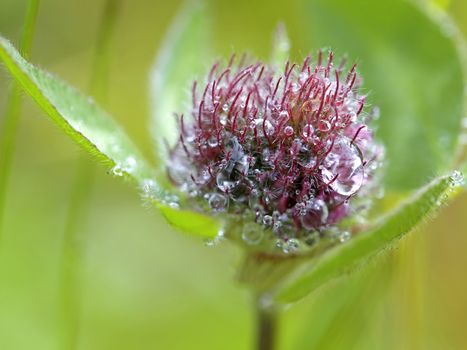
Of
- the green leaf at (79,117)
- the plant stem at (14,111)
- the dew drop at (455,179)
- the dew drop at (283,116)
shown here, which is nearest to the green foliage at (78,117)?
the green leaf at (79,117)

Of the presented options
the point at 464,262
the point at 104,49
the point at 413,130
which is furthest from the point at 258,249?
the point at 464,262

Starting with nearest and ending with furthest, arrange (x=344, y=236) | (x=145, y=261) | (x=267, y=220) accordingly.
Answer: (x=267, y=220) → (x=344, y=236) → (x=145, y=261)

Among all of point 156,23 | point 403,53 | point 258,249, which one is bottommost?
point 258,249

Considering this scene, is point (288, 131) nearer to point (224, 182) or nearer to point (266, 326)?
point (224, 182)

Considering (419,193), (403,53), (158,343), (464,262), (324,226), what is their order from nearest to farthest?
(419,193) < (324,226) < (403,53) < (158,343) < (464,262)

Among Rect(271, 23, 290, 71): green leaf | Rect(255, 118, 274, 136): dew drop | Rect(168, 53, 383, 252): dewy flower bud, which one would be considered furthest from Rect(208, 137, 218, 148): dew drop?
Rect(271, 23, 290, 71): green leaf

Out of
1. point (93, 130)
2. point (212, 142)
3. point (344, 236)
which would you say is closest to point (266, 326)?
point (344, 236)

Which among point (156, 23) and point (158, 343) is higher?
point (156, 23)

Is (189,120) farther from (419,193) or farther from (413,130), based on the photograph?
(413,130)
